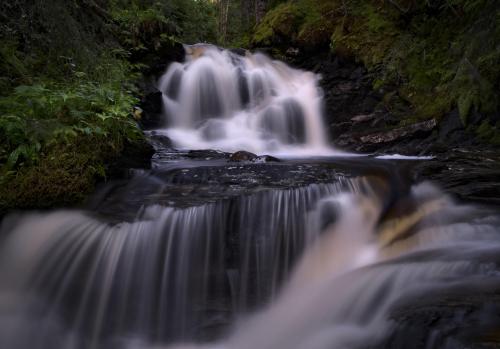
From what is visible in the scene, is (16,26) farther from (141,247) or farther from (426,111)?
(426,111)

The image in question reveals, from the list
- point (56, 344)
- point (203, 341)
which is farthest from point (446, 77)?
point (56, 344)

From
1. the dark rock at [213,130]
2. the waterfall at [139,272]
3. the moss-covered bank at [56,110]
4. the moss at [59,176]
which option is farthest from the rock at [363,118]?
the moss at [59,176]

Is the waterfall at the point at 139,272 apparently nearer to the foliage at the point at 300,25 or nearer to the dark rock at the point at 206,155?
the dark rock at the point at 206,155

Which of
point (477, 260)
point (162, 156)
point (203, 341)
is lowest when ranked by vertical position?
point (203, 341)

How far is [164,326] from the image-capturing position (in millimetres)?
3576

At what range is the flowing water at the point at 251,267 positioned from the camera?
312 centimetres

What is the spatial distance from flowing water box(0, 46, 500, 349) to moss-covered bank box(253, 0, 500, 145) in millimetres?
3242

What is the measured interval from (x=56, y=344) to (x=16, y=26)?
13.3 ft

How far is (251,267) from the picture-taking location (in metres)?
3.90

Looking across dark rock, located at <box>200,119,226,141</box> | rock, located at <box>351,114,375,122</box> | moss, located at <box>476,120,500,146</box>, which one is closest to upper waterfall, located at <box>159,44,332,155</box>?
dark rock, located at <box>200,119,226,141</box>

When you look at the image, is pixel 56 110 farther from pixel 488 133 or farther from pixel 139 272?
pixel 488 133

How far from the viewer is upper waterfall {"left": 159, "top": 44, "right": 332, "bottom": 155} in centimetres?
898

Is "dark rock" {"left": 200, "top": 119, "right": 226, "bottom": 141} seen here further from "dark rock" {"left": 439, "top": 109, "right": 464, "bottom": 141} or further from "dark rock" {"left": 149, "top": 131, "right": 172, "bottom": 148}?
"dark rock" {"left": 439, "top": 109, "right": 464, "bottom": 141}

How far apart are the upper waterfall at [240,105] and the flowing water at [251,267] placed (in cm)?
384
